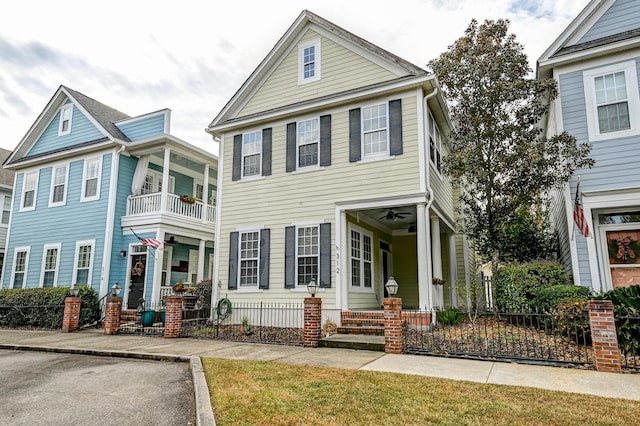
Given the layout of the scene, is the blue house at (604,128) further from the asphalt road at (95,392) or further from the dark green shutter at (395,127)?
the asphalt road at (95,392)

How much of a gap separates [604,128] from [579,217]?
2.31 m

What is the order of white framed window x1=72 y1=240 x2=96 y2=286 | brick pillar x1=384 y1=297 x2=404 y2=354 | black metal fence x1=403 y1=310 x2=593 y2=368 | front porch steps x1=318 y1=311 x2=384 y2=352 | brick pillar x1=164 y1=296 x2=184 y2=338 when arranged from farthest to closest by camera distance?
white framed window x1=72 y1=240 x2=96 y2=286 → brick pillar x1=164 y1=296 x2=184 y2=338 → front porch steps x1=318 y1=311 x2=384 y2=352 → brick pillar x1=384 y1=297 x2=404 y2=354 → black metal fence x1=403 y1=310 x2=593 y2=368

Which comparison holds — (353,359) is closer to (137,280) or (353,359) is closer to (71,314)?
(71,314)

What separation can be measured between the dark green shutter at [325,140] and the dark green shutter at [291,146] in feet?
3.22

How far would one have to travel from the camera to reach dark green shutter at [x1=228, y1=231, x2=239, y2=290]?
1286 cm

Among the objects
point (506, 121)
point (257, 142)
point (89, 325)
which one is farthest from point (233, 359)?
point (506, 121)

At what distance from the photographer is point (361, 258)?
12.8m

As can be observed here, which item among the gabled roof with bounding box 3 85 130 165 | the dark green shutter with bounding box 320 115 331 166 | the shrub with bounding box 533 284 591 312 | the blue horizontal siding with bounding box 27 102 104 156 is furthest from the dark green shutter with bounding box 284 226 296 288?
the blue horizontal siding with bounding box 27 102 104 156

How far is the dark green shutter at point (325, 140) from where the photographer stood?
1214 centimetres

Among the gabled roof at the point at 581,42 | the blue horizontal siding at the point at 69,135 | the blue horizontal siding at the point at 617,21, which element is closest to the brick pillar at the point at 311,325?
the gabled roof at the point at 581,42

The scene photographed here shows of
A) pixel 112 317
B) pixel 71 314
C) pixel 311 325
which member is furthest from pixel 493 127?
pixel 71 314

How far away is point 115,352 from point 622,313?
31.6 feet

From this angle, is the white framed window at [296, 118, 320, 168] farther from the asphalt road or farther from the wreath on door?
the wreath on door

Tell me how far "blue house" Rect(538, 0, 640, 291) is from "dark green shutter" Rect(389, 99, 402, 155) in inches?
156
